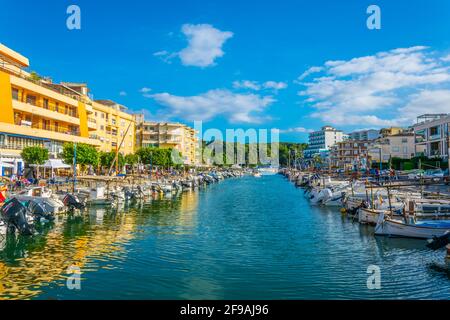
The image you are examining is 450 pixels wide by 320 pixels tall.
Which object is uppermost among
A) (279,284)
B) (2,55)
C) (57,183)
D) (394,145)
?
Result: (2,55)

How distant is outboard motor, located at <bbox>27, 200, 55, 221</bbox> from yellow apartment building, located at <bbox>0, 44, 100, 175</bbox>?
12.2 metres

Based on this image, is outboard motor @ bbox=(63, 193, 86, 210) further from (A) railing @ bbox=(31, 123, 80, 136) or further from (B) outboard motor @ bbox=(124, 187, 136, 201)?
(A) railing @ bbox=(31, 123, 80, 136)

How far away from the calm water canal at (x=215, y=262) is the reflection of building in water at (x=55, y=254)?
5 cm

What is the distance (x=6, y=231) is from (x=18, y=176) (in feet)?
81.1

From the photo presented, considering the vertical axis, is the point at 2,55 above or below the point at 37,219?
above

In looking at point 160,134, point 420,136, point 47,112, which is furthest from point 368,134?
point 47,112

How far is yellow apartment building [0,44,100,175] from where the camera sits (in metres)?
48.6

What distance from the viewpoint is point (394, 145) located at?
4267 inches

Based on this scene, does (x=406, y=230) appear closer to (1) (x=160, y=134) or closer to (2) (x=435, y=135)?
(2) (x=435, y=135)

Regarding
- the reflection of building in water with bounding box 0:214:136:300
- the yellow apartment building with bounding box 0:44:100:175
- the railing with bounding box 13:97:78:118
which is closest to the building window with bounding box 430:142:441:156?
the yellow apartment building with bounding box 0:44:100:175

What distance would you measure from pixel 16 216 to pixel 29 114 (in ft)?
114

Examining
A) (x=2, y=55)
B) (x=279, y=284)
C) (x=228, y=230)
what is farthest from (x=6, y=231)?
(x=2, y=55)

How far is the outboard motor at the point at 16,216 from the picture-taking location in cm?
2514

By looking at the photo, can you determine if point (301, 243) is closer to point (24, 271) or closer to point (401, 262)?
point (401, 262)
